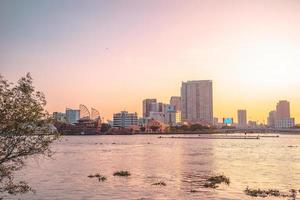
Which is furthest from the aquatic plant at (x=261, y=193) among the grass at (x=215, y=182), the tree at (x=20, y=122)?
A: the tree at (x=20, y=122)

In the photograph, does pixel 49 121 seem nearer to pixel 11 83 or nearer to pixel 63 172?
pixel 11 83

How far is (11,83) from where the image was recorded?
27.5m

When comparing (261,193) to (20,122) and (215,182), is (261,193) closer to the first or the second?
(215,182)

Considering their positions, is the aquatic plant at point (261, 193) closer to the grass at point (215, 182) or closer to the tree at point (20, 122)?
the grass at point (215, 182)

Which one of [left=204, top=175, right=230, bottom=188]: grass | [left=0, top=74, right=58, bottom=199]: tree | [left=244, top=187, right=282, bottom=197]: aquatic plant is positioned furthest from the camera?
[left=204, top=175, right=230, bottom=188]: grass

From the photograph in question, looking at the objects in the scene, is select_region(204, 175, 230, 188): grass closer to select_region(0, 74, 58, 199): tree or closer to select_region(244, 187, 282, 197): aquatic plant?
select_region(244, 187, 282, 197): aquatic plant

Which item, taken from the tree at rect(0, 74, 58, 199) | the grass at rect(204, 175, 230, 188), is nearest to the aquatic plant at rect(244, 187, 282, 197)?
the grass at rect(204, 175, 230, 188)

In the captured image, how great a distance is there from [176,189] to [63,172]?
30.3 metres

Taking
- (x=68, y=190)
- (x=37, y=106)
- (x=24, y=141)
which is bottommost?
(x=68, y=190)

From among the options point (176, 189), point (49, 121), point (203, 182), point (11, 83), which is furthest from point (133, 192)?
point (11, 83)

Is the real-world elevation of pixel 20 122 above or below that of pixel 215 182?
above

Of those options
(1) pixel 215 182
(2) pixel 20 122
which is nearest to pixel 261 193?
(1) pixel 215 182

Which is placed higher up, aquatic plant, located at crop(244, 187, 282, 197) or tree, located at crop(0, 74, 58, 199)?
tree, located at crop(0, 74, 58, 199)

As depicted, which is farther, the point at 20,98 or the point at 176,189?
the point at 176,189
